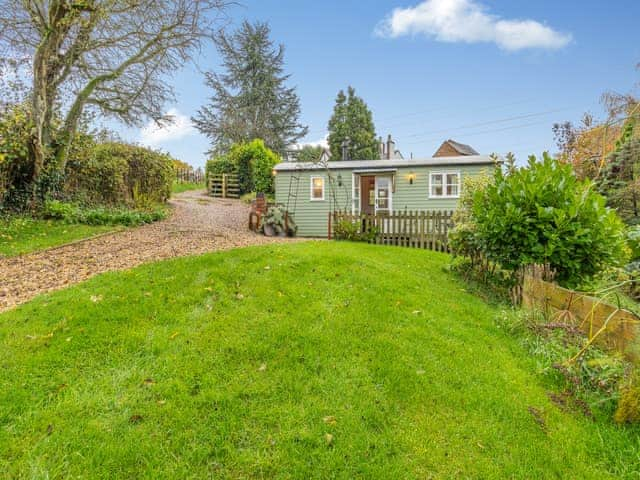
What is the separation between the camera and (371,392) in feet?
8.59

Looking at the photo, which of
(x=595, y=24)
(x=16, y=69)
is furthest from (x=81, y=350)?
(x=595, y=24)

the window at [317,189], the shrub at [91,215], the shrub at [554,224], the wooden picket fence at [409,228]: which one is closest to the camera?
the shrub at [554,224]

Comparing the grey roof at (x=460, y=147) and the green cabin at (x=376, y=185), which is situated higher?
the grey roof at (x=460, y=147)

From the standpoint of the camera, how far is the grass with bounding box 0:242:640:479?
2082 mm

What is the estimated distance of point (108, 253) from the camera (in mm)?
7020

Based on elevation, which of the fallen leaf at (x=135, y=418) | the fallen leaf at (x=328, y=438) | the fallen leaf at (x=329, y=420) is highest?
the fallen leaf at (x=135, y=418)

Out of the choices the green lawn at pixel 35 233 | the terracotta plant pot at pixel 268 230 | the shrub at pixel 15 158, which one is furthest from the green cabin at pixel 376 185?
the shrub at pixel 15 158

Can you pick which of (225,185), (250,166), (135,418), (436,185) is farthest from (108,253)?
(250,166)

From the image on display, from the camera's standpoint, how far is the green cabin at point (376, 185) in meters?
12.4

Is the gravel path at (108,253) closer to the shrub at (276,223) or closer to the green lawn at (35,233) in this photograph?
the green lawn at (35,233)

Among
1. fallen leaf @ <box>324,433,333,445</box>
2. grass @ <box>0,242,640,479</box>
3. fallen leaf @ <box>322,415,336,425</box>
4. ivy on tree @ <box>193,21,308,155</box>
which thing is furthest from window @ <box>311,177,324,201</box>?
ivy on tree @ <box>193,21,308,155</box>

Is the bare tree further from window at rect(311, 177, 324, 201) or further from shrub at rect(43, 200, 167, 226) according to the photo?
window at rect(311, 177, 324, 201)

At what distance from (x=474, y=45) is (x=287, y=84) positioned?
21001mm

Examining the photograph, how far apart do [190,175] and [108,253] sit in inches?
849
